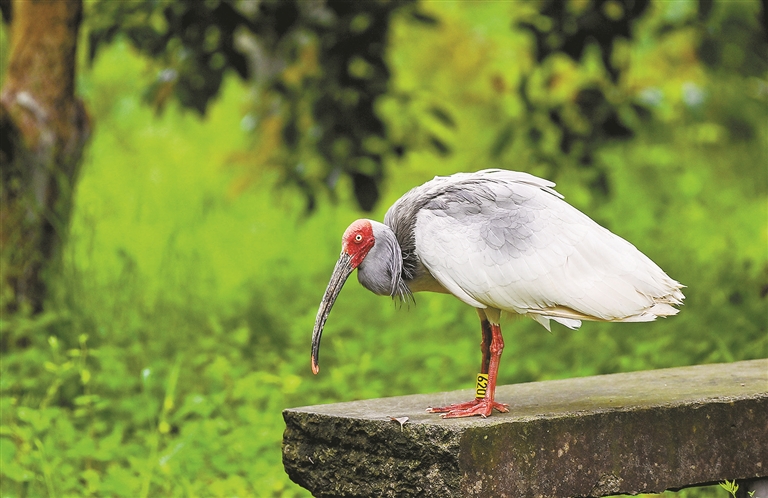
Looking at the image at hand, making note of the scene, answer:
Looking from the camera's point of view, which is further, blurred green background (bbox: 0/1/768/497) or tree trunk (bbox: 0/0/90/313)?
tree trunk (bbox: 0/0/90/313)

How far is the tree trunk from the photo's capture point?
18.5ft

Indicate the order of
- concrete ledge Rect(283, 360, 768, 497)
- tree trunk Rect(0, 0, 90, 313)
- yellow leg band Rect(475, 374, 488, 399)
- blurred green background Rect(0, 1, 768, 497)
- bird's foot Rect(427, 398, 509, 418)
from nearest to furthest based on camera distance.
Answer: concrete ledge Rect(283, 360, 768, 497), bird's foot Rect(427, 398, 509, 418), yellow leg band Rect(475, 374, 488, 399), blurred green background Rect(0, 1, 768, 497), tree trunk Rect(0, 0, 90, 313)

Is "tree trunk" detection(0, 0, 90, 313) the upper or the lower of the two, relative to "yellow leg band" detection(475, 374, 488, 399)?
upper

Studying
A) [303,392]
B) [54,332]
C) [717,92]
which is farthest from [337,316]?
[717,92]

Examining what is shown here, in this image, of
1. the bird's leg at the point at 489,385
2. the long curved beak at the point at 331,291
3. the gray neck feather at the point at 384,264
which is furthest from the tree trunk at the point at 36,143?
the bird's leg at the point at 489,385

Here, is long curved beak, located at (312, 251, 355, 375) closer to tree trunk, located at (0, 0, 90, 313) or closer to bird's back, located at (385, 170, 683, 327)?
bird's back, located at (385, 170, 683, 327)

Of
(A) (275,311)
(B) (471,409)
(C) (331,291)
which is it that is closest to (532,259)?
(B) (471,409)

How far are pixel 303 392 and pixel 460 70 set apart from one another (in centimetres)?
640

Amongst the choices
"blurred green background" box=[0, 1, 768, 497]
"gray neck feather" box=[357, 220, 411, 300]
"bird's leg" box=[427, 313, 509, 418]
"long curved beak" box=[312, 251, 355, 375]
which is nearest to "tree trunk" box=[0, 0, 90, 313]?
"blurred green background" box=[0, 1, 768, 497]

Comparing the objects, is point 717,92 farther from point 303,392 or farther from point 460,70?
point 303,392

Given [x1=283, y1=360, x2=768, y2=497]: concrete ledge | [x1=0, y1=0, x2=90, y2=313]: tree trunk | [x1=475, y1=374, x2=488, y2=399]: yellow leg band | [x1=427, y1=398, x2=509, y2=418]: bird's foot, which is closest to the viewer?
[x1=283, y1=360, x2=768, y2=497]: concrete ledge

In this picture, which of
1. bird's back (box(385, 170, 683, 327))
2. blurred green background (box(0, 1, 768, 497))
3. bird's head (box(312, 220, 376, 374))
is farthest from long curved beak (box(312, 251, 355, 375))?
blurred green background (box(0, 1, 768, 497))

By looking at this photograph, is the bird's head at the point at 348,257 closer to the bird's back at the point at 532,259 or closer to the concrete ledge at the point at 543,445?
the bird's back at the point at 532,259

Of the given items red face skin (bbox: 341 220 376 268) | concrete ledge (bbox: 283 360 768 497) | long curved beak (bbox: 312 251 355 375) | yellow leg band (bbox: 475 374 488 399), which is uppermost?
red face skin (bbox: 341 220 376 268)
